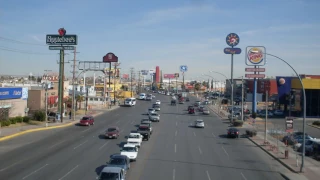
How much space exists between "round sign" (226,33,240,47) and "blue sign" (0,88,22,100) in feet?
132

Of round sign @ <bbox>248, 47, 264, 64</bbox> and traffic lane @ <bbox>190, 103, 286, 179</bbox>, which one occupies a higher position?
round sign @ <bbox>248, 47, 264, 64</bbox>

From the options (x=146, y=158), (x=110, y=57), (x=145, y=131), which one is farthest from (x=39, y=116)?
(x=110, y=57)

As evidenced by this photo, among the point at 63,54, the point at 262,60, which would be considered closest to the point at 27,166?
the point at 63,54

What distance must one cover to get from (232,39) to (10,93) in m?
42.8

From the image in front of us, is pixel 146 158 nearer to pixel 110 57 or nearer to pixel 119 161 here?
pixel 119 161

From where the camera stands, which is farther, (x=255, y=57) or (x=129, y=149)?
(x=255, y=57)

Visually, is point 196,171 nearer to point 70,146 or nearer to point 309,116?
point 70,146

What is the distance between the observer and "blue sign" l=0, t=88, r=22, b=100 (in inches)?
1951

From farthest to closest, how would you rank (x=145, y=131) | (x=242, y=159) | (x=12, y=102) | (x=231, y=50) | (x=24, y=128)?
(x=231, y=50) < (x=12, y=102) < (x=24, y=128) < (x=145, y=131) < (x=242, y=159)

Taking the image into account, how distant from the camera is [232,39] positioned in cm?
7575

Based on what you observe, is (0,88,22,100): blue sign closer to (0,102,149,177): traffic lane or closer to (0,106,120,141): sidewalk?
(0,106,120,141): sidewalk

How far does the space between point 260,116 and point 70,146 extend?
48916 mm

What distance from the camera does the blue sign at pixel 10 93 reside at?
49.6 m

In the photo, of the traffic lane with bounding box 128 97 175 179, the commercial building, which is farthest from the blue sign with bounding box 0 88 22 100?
the traffic lane with bounding box 128 97 175 179
